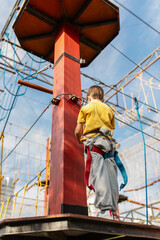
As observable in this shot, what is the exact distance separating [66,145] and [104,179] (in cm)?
88

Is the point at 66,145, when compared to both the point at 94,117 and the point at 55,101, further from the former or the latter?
the point at 55,101

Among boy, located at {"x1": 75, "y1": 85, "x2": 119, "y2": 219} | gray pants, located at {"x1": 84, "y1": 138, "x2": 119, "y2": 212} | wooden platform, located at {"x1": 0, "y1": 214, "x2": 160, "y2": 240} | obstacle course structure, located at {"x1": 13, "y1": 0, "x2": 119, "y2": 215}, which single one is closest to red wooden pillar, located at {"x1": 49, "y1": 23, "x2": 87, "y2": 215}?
obstacle course structure, located at {"x1": 13, "y1": 0, "x2": 119, "y2": 215}

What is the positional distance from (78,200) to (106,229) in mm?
871

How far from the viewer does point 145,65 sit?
10.2 metres

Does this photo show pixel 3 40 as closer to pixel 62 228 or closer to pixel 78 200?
pixel 78 200

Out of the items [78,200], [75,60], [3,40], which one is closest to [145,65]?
[3,40]

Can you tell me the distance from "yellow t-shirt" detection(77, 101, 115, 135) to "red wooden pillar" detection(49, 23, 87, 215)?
1.66ft

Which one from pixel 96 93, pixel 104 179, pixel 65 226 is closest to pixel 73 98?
pixel 96 93

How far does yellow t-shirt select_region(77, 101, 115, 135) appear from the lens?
2.44 m

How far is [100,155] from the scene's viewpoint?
2268 millimetres

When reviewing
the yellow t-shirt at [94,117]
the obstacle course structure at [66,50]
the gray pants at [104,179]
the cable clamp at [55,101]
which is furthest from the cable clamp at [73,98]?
the gray pants at [104,179]

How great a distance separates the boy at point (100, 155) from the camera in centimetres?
208

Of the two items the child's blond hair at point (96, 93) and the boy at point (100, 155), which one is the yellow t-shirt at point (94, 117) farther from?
the child's blond hair at point (96, 93)

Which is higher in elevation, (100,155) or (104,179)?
(100,155)
